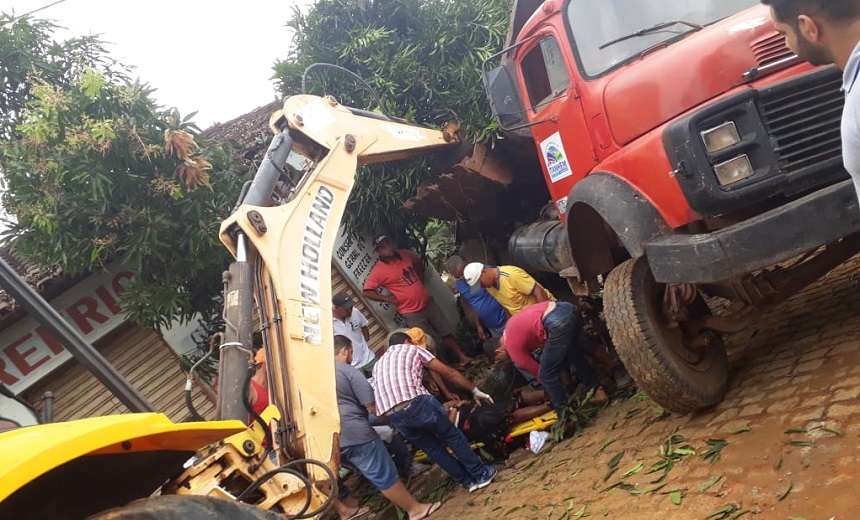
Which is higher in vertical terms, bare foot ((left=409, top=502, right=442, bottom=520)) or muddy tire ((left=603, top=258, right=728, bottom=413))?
muddy tire ((left=603, top=258, right=728, bottom=413))

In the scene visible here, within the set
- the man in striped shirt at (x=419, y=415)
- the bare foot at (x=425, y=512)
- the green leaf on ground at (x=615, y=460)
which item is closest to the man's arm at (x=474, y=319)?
the man in striped shirt at (x=419, y=415)

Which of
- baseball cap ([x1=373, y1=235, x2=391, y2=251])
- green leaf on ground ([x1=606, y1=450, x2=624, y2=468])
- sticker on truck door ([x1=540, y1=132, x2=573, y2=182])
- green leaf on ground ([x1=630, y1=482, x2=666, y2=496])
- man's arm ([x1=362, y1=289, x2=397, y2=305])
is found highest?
sticker on truck door ([x1=540, y1=132, x2=573, y2=182])

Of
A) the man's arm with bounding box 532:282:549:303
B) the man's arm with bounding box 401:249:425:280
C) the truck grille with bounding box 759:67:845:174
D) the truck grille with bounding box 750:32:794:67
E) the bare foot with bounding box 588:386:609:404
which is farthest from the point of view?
the man's arm with bounding box 401:249:425:280

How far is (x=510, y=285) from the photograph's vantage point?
542cm

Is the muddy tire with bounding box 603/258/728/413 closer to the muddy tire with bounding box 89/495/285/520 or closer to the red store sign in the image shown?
the muddy tire with bounding box 89/495/285/520

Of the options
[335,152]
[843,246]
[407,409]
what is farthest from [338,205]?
[843,246]

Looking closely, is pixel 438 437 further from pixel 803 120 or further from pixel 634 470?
pixel 803 120

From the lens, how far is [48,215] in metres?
5.36

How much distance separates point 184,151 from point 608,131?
13.2 feet

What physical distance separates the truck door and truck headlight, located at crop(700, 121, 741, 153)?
3.74 ft

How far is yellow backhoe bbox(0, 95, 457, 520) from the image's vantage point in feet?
5.19

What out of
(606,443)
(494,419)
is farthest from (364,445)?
(606,443)

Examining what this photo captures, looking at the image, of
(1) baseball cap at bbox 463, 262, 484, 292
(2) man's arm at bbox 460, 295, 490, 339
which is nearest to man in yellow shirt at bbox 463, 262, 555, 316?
(1) baseball cap at bbox 463, 262, 484, 292

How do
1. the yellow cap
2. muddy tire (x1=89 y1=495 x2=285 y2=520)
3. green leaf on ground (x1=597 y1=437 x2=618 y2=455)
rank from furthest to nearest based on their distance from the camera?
1. the yellow cap
2. green leaf on ground (x1=597 y1=437 x2=618 y2=455)
3. muddy tire (x1=89 y1=495 x2=285 y2=520)
